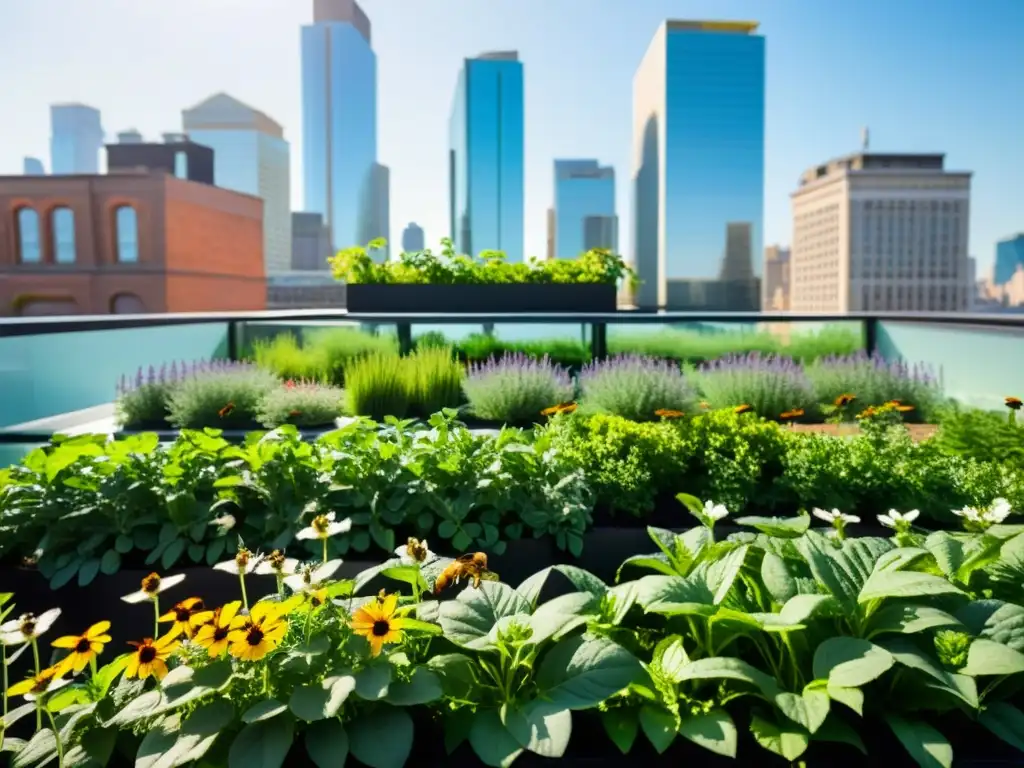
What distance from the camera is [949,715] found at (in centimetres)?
122

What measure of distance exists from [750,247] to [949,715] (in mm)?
116918

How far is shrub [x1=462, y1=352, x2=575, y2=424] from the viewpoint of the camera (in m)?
4.55

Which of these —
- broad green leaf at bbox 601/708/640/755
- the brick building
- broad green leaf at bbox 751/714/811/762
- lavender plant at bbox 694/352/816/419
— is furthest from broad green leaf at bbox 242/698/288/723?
the brick building

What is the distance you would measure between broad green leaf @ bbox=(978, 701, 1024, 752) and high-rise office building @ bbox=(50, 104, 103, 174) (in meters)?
204

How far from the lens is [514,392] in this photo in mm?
4559

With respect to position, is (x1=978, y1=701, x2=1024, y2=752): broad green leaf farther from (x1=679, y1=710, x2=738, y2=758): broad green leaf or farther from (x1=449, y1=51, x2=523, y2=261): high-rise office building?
(x1=449, y1=51, x2=523, y2=261): high-rise office building

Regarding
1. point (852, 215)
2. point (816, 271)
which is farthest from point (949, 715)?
point (816, 271)

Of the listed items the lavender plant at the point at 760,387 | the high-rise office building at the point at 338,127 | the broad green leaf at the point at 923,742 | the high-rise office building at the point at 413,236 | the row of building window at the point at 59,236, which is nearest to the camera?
the broad green leaf at the point at 923,742

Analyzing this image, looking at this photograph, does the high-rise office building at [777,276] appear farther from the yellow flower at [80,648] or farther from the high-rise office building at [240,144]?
the yellow flower at [80,648]

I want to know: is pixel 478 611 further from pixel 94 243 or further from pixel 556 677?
pixel 94 243

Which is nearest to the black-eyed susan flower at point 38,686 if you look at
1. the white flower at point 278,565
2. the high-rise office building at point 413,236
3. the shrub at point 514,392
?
the white flower at point 278,565

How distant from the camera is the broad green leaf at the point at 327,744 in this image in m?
1.06

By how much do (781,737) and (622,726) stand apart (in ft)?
0.72

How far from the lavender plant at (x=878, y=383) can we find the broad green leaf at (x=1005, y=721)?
3883mm
